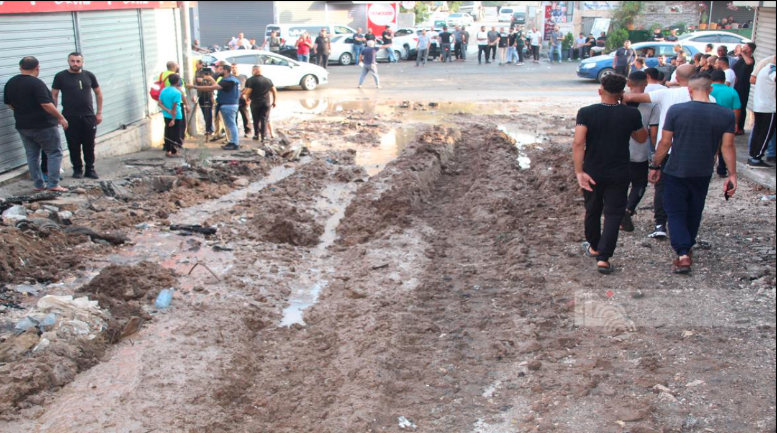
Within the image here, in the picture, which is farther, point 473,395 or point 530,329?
point 530,329


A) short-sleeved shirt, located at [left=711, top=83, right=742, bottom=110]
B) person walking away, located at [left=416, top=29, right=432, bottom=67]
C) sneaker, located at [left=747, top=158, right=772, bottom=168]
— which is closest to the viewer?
short-sleeved shirt, located at [left=711, top=83, right=742, bottom=110]

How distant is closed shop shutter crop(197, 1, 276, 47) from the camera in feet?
138

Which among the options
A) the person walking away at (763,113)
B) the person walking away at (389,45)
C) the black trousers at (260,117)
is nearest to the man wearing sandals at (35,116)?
the black trousers at (260,117)

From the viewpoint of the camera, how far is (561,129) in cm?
1623

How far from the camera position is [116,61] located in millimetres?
13352

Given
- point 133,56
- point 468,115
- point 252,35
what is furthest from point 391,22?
point 133,56

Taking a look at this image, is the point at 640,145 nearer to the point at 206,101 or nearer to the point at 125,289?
the point at 125,289

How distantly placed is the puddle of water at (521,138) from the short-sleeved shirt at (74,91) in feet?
23.4

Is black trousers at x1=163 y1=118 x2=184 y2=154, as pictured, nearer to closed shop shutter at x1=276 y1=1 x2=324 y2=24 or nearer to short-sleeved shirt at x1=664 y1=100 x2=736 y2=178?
short-sleeved shirt at x1=664 y1=100 x2=736 y2=178

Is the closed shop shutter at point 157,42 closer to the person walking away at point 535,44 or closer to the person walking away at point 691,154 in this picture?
the person walking away at point 691,154

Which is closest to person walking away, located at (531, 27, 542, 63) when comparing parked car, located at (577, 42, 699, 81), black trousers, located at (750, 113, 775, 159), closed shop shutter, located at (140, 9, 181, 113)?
parked car, located at (577, 42, 699, 81)

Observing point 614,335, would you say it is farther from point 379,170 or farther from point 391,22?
point 391,22

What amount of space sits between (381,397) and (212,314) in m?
2.17

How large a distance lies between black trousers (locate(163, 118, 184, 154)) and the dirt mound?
6.39 metres
